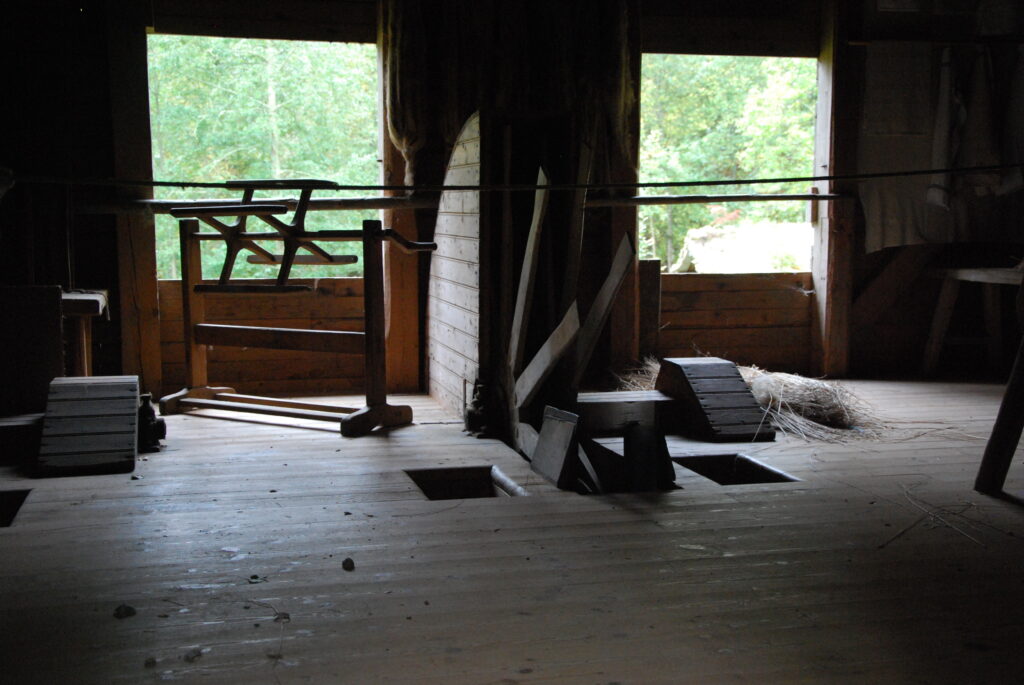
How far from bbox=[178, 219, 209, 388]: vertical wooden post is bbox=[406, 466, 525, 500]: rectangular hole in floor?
1.99m

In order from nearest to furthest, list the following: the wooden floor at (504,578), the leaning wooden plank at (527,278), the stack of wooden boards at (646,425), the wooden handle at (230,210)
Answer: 1. the wooden floor at (504,578)
2. the stack of wooden boards at (646,425)
3. the leaning wooden plank at (527,278)
4. the wooden handle at (230,210)

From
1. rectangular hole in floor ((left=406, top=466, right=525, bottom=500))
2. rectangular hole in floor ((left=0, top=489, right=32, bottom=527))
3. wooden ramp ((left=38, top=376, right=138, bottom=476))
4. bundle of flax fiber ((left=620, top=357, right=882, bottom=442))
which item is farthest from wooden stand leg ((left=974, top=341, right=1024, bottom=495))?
rectangular hole in floor ((left=0, top=489, right=32, bottom=527))

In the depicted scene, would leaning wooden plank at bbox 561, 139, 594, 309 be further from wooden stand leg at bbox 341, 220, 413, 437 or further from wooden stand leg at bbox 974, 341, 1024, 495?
wooden stand leg at bbox 974, 341, 1024, 495

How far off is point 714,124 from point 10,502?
33.6ft

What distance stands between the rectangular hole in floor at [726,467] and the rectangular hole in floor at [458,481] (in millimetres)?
823

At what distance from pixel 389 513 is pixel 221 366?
3.07 metres

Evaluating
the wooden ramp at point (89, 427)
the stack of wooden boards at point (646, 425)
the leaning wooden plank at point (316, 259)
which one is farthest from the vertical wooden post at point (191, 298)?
the stack of wooden boards at point (646, 425)

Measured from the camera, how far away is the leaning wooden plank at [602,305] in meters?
3.81

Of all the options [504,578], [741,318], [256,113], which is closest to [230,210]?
[504,578]

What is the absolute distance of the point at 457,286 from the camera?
207 inches

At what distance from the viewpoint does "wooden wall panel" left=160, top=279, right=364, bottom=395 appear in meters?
5.98

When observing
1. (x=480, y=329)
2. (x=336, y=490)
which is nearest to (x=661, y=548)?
(x=336, y=490)

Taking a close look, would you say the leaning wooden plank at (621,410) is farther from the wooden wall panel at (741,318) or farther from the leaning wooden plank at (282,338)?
the wooden wall panel at (741,318)

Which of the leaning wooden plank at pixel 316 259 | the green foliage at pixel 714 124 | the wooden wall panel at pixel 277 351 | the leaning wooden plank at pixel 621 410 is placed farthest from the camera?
the green foliage at pixel 714 124
